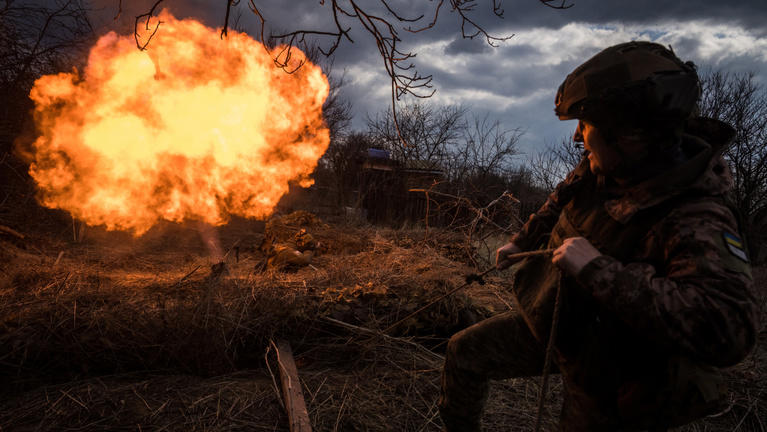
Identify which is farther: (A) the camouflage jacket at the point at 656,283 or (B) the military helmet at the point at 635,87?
(B) the military helmet at the point at 635,87

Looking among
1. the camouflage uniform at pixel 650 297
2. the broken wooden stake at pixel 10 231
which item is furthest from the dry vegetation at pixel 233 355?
the broken wooden stake at pixel 10 231

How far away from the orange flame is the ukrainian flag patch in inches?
322

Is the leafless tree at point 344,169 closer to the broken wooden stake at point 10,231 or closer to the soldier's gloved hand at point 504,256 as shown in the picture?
the broken wooden stake at point 10,231

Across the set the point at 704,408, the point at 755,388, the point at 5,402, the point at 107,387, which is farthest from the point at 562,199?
the point at 5,402

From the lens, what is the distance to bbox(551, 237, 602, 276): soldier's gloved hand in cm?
138

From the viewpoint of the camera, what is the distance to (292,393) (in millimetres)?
2746

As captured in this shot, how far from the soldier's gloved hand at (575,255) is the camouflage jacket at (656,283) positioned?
33 millimetres

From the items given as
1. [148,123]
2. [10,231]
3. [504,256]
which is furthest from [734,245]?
[10,231]

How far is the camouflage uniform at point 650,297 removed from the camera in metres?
1.17

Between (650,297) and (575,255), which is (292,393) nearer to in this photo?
(575,255)

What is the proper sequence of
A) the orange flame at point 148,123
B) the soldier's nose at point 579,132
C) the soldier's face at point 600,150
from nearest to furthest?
the soldier's face at point 600,150
the soldier's nose at point 579,132
the orange flame at point 148,123

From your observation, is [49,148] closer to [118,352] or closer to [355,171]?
[118,352]

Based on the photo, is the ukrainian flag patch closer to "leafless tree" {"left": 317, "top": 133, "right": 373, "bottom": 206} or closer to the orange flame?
the orange flame

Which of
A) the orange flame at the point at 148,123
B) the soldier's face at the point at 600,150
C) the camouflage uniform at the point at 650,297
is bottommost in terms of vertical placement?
the camouflage uniform at the point at 650,297
